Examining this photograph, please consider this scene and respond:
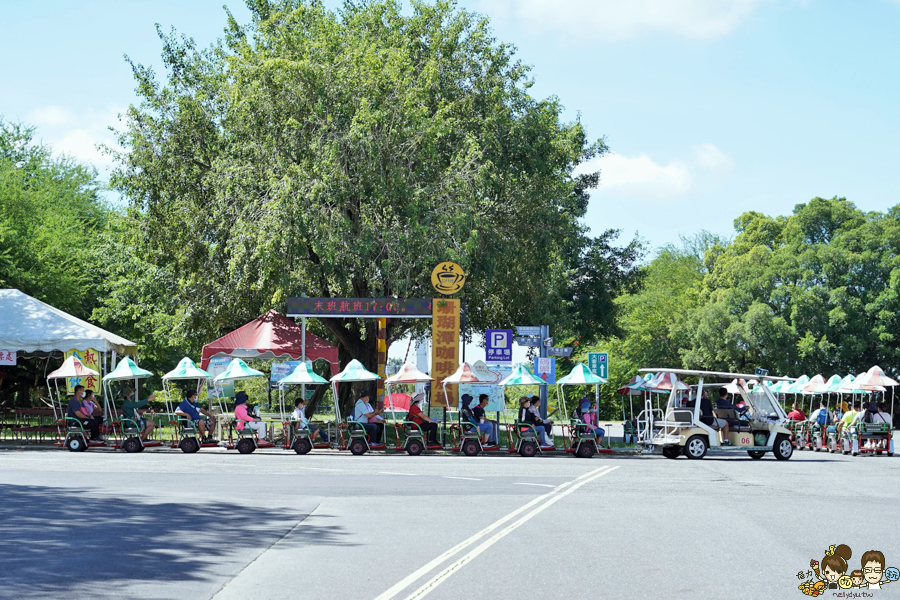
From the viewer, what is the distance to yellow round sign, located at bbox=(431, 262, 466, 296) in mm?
30934

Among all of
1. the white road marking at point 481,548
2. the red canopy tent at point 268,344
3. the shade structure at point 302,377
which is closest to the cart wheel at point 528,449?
the shade structure at point 302,377

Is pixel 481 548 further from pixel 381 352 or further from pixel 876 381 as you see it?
pixel 876 381

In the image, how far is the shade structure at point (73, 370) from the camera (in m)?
29.5

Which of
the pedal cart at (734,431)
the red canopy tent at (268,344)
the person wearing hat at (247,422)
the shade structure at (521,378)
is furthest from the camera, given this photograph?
the red canopy tent at (268,344)

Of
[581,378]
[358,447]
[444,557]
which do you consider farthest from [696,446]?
[444,557]

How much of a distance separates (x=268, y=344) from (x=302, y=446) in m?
6.48

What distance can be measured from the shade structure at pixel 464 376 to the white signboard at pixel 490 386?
3.24ft

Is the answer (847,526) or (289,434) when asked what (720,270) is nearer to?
(289,434)

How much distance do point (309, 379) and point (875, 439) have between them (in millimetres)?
17400

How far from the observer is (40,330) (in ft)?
101

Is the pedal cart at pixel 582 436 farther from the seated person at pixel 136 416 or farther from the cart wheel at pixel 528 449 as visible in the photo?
the seated person at pixel 136 416

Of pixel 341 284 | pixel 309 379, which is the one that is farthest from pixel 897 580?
pixel 341 284

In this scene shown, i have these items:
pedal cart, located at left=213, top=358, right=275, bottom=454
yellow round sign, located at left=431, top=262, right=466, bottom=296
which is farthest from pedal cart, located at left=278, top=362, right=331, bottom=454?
yellow round sign, located at left=431, top=262, right=466, bottom=296

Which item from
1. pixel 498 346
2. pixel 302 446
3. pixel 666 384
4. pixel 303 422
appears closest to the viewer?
pixel 302 446
